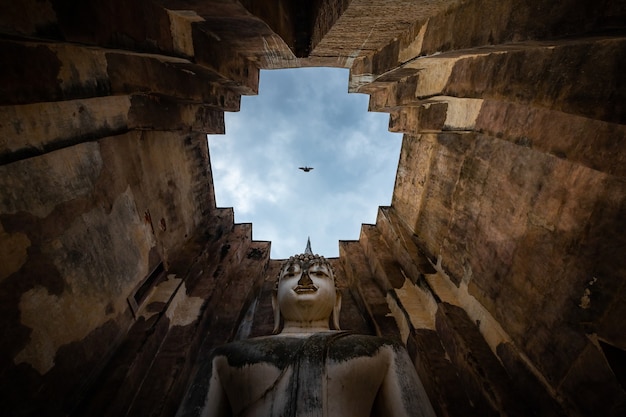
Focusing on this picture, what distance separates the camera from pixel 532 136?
8.86 feet

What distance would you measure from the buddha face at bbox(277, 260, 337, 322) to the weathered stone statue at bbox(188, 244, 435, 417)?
0.50 metres

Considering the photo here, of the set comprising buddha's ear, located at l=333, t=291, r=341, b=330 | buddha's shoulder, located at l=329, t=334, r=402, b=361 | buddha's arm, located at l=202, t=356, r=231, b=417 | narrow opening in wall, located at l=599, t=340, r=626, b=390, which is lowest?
buddha's ear, located at l=333, t=291, r=341, b=330

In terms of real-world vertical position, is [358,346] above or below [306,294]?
above

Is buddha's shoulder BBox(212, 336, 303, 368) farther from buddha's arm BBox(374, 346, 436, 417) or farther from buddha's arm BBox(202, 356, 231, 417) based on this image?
buddha's arm BBox(374, 346, 436, 417)

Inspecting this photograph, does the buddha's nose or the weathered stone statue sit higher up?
the buddha's nose

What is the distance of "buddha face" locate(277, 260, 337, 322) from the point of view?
3.13 m

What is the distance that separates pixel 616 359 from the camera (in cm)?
197

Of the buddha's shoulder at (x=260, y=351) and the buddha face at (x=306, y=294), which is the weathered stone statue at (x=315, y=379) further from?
the buddha face at (x=306, y=294)

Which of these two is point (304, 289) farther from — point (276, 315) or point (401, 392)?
point (401, 392)

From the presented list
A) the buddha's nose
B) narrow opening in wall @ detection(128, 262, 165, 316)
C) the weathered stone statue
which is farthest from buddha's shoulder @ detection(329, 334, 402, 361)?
narrow opening in wall @ detection(128, 262, 165, 316)

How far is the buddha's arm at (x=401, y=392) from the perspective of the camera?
80.5 inches

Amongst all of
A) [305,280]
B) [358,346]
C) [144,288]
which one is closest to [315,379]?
[358,346]

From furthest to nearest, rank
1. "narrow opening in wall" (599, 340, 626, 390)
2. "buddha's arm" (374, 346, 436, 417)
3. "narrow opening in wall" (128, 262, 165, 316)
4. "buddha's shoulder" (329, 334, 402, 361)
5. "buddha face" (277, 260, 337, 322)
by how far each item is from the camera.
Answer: "narrow opening in wall" (128, 262, 165, 316) < "buddha face" (277, 260, 337, 322) < "buddha's shoulder" (329, 334, 402, 361) < "buddha's arm" (374, 346, 436, 417) < "narrow opening in wall" (599, 340, 626, 390)

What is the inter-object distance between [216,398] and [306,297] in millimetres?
1260
